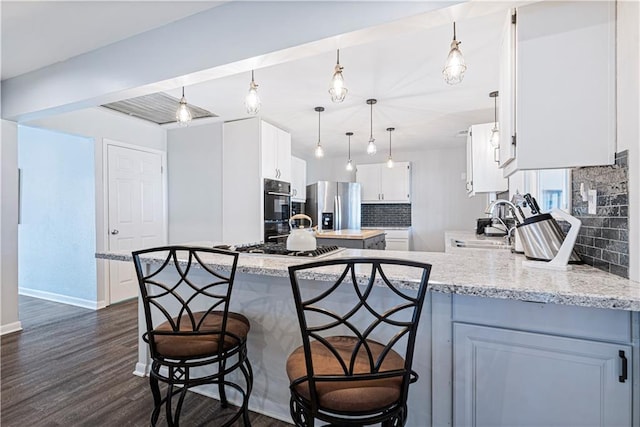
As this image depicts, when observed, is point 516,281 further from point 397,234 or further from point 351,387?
point 397,234

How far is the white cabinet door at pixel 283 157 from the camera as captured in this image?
443 centimetres

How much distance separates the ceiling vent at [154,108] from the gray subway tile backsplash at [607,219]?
3.51 metres

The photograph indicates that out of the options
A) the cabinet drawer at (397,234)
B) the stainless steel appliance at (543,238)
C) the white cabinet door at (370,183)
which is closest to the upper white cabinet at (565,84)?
the stainless steel appliance at (543,238)

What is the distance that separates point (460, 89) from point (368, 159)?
3.45m

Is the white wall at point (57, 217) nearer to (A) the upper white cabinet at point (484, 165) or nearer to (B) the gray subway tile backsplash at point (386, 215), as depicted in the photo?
(A) the upper white cabinet at point (484, 165)

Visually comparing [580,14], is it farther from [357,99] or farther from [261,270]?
Answer: [357,99]

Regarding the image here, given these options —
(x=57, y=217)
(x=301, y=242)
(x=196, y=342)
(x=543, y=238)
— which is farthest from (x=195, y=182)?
(x=543, y=238)

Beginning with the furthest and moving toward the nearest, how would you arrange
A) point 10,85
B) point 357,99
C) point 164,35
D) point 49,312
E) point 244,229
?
point 244,229
point 49,312
point 357,99
point 10,85
point 164,35

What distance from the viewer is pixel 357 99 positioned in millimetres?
3443

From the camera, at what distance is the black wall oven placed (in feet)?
13.5

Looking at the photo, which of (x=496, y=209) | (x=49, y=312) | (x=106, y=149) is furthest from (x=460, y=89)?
(x=49, y=312)

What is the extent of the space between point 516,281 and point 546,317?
16cm

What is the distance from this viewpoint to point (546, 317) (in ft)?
3.98

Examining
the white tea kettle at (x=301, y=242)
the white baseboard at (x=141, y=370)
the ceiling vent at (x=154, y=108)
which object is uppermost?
the ceiling vent at (x=154, y=108)
